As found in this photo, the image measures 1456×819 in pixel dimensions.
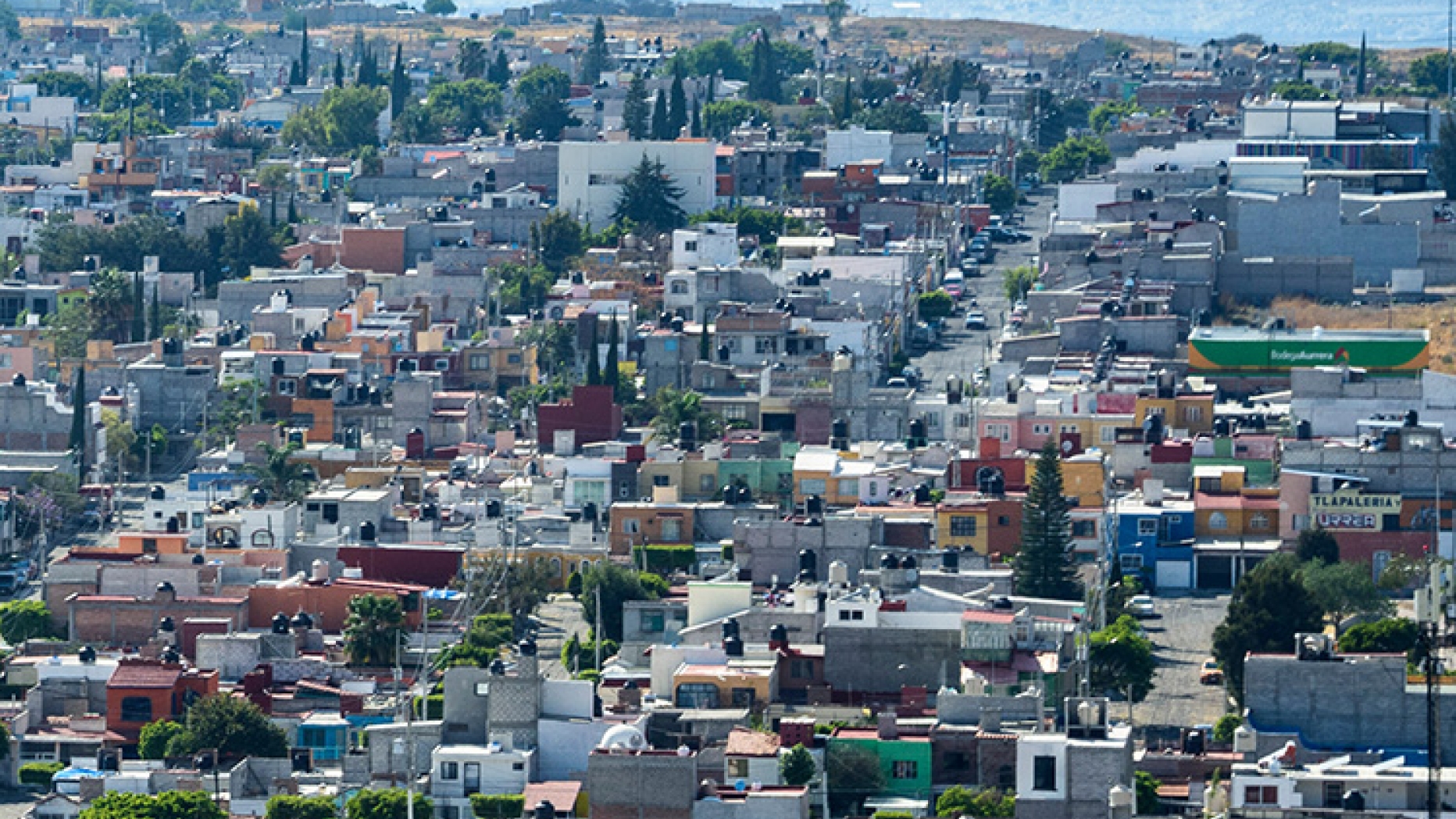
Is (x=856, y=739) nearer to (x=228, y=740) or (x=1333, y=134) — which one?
(x=228, y=740)

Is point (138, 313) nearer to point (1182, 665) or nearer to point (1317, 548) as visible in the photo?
point (1317, 548)

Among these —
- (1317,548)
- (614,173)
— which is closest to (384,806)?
(1317,548)

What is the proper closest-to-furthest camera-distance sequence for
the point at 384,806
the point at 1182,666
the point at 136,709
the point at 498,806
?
1. the point at 384,806
2. the point at 498,806
3. the point at 136,709
4. the point at 1182,666

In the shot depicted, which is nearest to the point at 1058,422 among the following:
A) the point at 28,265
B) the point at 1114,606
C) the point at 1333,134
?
the point at 1114,606

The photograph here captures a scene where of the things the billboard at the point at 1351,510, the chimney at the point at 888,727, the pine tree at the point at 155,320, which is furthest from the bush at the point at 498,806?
the pine tree at the point at 155,320

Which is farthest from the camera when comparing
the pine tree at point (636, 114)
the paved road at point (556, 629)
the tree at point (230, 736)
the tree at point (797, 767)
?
the pine tree at point (636, 114)

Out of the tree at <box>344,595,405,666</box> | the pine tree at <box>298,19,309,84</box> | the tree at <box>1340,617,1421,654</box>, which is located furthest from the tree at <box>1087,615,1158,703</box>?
the pine tree at <box>298,19,309,84</box>

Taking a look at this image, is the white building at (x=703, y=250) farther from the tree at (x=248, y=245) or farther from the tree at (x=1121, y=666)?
Answer: the tree at (x=1121, y=666)
